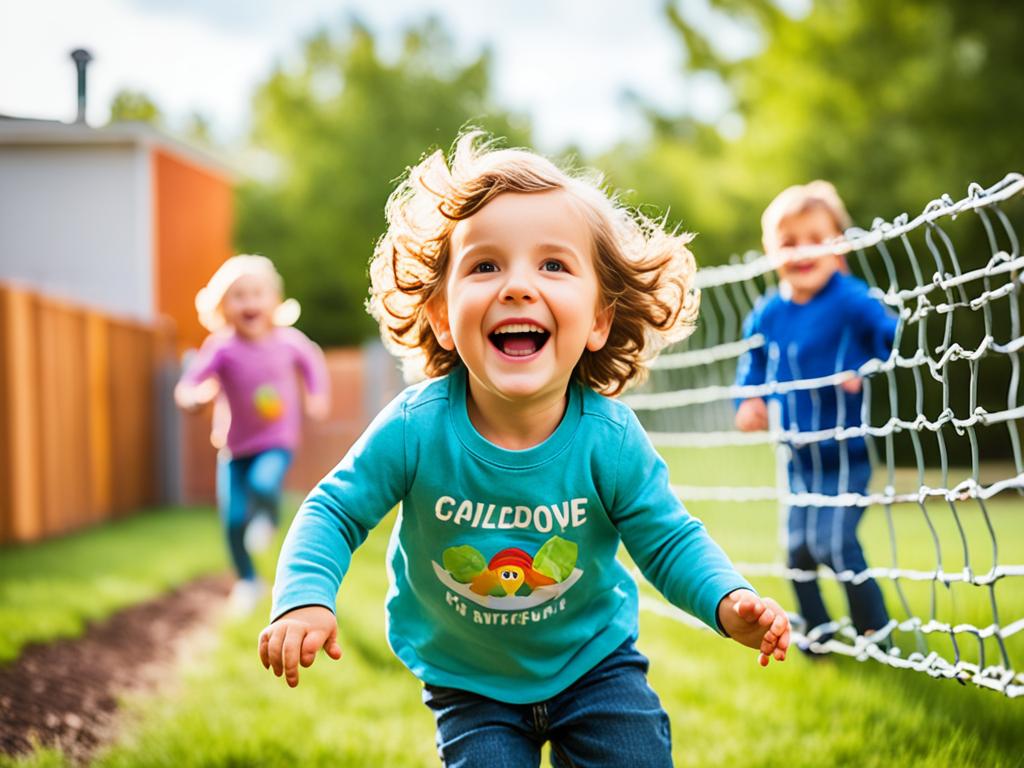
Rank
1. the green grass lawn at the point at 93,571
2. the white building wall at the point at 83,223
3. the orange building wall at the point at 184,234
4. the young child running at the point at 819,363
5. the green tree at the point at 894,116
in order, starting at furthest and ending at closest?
1. the green tree at the point at 894,116
2. the orange building wall at the point at 184,234
3. the white building wall at the point at 83,223
4. the green grass lawn at the point at 93,571
5. the young child running at the point at 819,363

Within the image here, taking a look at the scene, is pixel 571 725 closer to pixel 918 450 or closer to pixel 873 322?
pixel 918 450

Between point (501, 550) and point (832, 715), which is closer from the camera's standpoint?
point (501, 550)

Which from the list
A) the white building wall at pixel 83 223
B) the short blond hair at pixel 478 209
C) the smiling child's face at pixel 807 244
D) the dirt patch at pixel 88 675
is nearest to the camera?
the short blond hair at pixel 478 209

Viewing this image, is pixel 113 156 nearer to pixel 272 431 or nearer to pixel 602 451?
pixel 272 431

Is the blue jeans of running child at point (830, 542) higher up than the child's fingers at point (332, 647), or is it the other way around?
the child's fingers at point (332, 647)

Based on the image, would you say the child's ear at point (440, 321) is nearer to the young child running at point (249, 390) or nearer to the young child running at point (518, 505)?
the young child running at point (518, 505)

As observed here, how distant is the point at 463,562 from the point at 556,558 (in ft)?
0.62

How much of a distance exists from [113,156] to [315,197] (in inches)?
666

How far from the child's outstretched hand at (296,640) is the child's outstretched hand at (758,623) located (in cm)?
71

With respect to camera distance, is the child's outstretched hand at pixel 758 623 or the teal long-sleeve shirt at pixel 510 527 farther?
the teal long-sleeve shirt at pixel 510 527

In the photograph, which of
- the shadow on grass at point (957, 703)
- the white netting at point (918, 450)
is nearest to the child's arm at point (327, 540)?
the white netting at point (918, 450)

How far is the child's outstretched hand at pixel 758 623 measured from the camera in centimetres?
189

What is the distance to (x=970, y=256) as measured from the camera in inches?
623

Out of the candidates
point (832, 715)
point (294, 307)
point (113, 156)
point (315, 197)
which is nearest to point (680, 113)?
point (315, 197)
